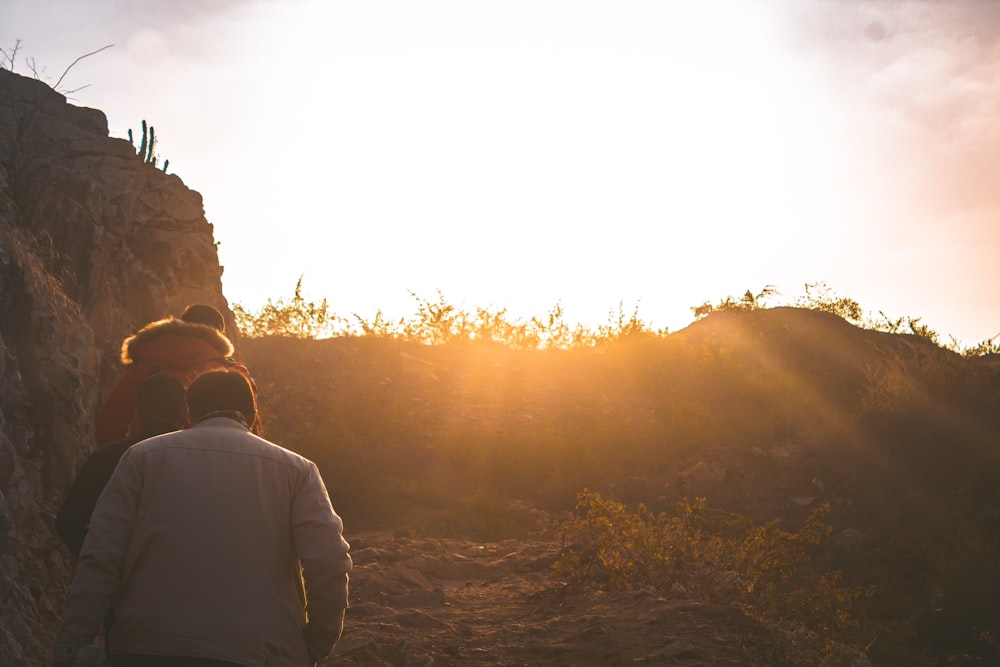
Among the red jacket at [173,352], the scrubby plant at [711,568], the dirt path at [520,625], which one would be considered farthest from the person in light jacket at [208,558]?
the scrubby plant at [711,568]

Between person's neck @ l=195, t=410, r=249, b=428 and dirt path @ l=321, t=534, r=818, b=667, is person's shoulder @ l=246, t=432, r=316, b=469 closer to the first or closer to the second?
person's neck @ l=195, t=410, r=249, b=428

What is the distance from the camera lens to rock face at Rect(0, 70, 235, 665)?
16.5 feet

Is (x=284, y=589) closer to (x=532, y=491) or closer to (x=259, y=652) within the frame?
(x=259, y=652)

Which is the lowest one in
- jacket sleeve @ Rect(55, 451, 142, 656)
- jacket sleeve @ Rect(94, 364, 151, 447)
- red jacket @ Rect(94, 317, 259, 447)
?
jacket sleeve @ Rect(55, 451, 142, 656)

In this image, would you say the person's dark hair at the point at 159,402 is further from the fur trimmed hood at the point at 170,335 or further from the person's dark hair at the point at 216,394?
the person's dark hair at the point at 216,394

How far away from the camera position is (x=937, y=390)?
14539 mm

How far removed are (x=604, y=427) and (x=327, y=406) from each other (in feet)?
16.3

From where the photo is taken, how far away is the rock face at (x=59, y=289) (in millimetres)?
5020

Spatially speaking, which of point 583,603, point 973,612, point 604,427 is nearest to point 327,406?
point 604,427

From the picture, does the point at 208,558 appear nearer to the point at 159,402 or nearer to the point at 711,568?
the point at 159,402

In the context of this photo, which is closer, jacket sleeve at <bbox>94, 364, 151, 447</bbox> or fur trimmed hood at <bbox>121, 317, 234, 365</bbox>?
fur trimmed hood at <bbox>121, 317, 234, 365</bbox>

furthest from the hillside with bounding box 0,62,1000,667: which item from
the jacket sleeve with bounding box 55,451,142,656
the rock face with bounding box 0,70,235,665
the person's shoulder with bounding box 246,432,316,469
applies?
the person's shoulder with bounding box 246,432,316,469

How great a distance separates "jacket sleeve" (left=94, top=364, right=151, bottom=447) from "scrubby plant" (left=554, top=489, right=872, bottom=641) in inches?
191

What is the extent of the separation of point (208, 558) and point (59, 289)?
454cm
